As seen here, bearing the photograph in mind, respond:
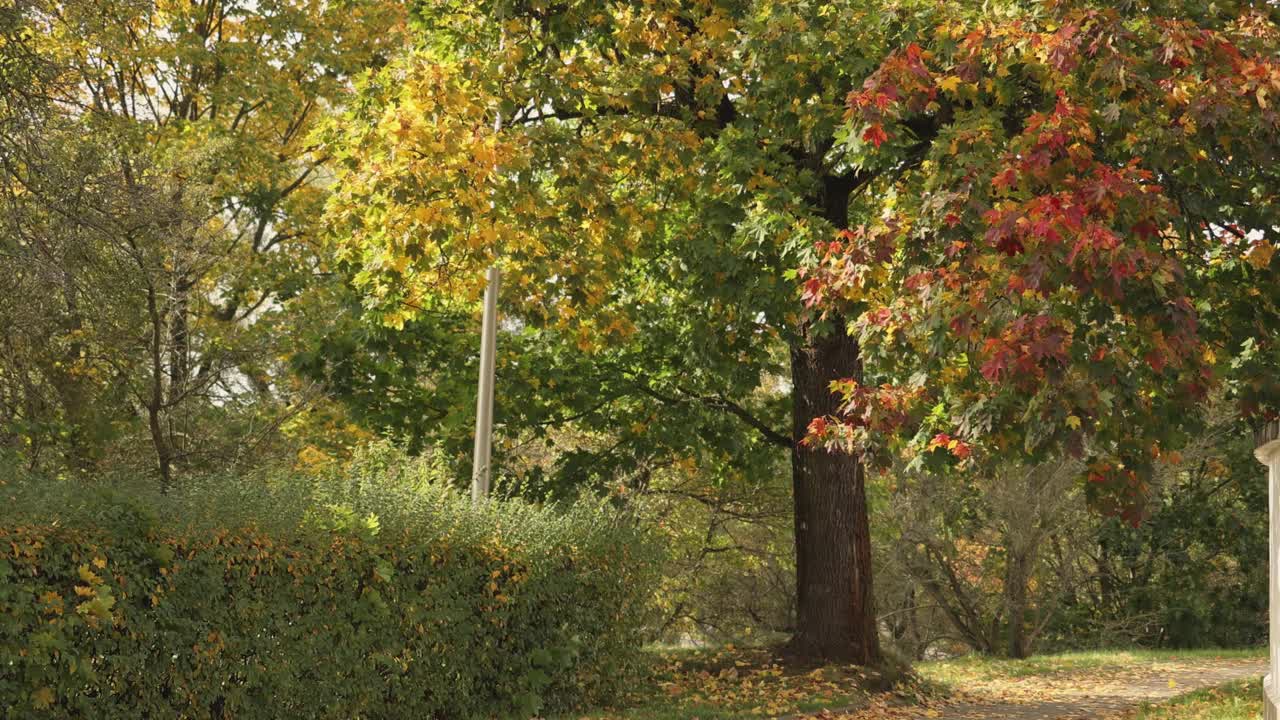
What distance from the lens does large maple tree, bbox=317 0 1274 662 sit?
9.43 metres

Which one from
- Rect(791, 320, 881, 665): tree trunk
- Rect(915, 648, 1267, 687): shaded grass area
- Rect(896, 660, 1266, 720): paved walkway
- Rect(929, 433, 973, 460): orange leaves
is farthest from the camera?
Rect(915, 648, 1267, 687): shaded grass area

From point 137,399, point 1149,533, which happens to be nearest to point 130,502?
point 137,399

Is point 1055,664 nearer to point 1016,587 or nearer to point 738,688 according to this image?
point 1016,587

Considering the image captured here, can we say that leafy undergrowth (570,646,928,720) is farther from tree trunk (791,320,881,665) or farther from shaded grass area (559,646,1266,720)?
tree trunk (791,320,881,665)

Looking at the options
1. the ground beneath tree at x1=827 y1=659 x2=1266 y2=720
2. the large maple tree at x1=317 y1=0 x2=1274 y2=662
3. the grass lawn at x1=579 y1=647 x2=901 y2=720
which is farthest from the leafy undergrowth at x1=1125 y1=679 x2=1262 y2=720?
the grass lawn at x1=579 y1=647 x2=901 y2=720

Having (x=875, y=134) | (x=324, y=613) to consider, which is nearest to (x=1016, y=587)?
(x=875, y=134)

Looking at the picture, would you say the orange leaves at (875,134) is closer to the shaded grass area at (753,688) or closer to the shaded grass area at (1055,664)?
the shaded grass area at (753,688)

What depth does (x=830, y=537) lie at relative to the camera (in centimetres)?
1562

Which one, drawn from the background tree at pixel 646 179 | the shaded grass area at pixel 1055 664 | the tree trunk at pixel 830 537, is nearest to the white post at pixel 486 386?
the background tree at pixel 646 179

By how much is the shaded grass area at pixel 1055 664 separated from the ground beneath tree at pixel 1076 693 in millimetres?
306

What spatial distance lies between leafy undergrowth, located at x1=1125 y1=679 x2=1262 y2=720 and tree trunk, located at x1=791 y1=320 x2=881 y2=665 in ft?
10.2

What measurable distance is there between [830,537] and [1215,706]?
172 inches

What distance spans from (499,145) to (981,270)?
492cm

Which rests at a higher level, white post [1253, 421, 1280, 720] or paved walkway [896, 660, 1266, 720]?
white post [1253, 421, 1280, 720]
